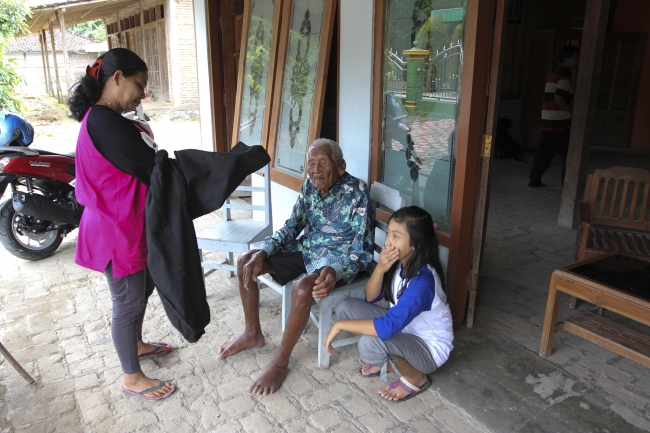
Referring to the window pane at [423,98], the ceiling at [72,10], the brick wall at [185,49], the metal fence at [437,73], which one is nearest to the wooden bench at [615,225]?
the window pane at [423,98]

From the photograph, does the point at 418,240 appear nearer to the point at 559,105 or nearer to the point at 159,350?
the point at 159,350

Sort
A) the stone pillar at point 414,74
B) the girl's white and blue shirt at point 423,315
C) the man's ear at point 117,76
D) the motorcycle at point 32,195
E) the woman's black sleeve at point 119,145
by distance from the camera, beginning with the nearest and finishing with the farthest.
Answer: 1. the woman's black sleeve at point 119,145
2. the man's ear at point 117,76
3. the girl's white and blue shirt at point 423,315
4. the stone pillar at point 414,74
5. the motorcycle at point 32,195

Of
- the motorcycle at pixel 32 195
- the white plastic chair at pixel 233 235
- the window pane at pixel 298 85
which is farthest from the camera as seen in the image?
the motorcycle at pixel 32 195

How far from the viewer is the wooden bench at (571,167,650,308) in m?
3.09

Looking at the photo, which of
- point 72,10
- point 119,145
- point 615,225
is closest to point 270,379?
point 119,145

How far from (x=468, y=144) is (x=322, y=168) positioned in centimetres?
82

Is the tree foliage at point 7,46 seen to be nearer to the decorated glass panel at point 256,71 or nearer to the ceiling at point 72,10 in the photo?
the ceiling at point 72,10

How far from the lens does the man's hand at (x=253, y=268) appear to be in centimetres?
264

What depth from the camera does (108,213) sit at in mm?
2131

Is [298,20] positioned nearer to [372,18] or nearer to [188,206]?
[372,18]

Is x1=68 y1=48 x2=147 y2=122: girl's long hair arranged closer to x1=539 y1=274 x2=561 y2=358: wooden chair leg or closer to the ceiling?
x1=539 y1=274 x2=561 y2=358: wooden chair leg

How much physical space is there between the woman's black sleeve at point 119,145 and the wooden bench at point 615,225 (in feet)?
8.92

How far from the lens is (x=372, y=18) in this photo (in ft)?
10.4

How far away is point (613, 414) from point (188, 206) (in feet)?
7.19
